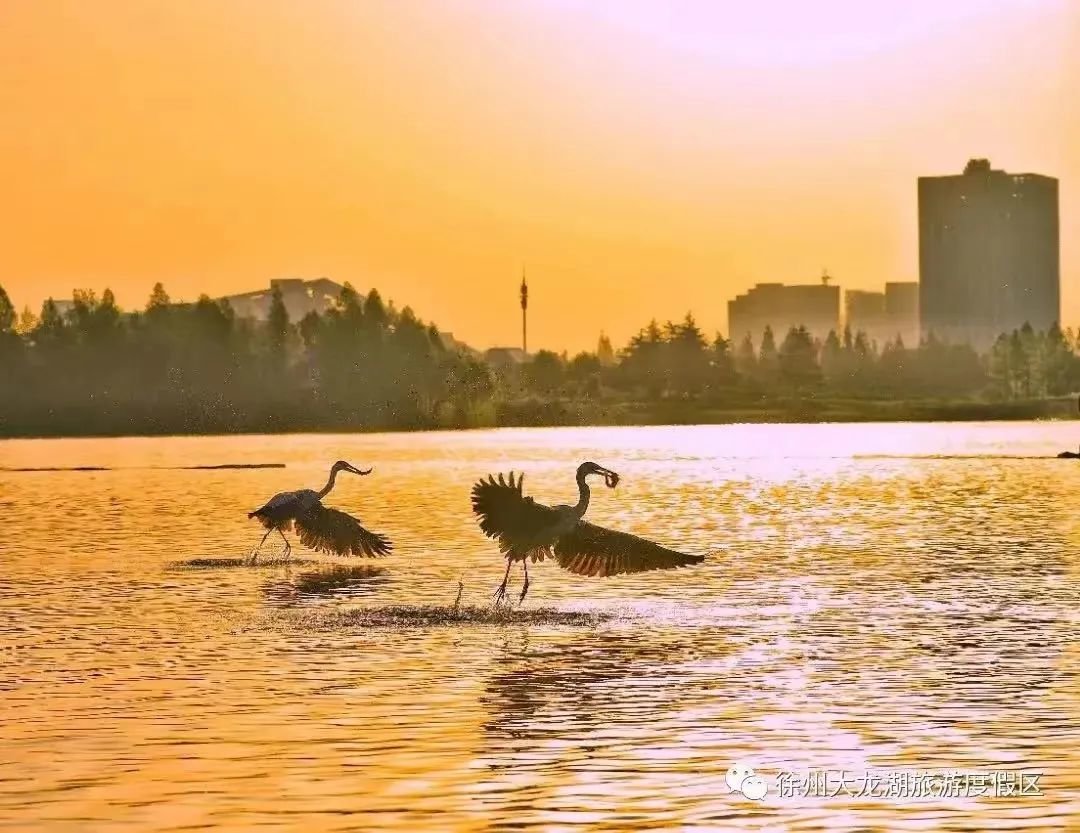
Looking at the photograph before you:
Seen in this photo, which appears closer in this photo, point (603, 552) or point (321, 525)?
point (603, 552)

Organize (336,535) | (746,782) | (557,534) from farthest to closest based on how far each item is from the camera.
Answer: (336,535) < (557,534) < (746,782)

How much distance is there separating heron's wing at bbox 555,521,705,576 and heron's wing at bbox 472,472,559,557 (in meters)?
0.33

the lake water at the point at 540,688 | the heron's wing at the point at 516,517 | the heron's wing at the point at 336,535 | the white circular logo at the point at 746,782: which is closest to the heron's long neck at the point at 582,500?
the heron's wing at the point at 516,517

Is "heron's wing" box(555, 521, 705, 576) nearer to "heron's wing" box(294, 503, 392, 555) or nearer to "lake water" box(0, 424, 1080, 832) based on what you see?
"lake water" box(0, 424, 1080, 832)

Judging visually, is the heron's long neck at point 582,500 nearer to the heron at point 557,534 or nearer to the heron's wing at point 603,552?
the heron at point 557,534

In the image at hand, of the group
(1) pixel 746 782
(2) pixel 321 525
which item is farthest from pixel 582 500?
(1) pixel 746 782

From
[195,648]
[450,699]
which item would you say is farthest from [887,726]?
[195,648]

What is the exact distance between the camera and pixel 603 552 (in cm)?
2900

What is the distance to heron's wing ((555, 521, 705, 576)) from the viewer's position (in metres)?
28.5

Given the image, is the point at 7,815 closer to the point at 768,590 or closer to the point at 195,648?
the point at 195,648

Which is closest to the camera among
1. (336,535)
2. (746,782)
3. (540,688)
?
(746,782)

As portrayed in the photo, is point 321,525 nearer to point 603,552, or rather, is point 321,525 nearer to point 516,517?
point 516,517

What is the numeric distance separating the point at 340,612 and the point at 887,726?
43.5 feet

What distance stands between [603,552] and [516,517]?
153cm
